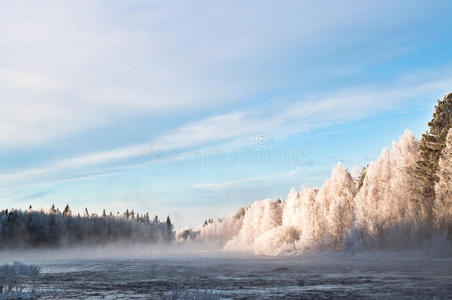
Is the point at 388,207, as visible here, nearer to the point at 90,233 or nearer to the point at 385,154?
the point at 385,154

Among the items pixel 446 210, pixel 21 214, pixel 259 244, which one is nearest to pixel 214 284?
pixel 446 210

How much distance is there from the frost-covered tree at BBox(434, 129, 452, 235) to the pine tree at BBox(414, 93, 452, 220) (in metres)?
4.17

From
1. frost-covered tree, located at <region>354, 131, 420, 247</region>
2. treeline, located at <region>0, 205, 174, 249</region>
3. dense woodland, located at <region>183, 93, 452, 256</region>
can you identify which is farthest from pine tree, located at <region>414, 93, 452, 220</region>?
treeline, located at <region>0, 205, 174, 249</region>

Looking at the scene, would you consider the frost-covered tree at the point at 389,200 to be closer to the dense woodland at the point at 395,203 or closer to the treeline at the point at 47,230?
the dense woodland at the point at 395,203

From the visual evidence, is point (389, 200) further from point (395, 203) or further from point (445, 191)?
point (445, 191)

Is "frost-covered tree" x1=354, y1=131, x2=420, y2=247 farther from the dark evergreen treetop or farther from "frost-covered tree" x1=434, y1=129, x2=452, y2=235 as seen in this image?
"frost-covered tree" x1=434, y1=129, x2=452, y2=235

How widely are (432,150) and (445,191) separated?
8582 mm

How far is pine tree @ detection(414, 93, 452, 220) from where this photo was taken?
6416 centimetres

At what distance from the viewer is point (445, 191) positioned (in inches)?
2301

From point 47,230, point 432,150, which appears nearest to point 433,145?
point 432,150

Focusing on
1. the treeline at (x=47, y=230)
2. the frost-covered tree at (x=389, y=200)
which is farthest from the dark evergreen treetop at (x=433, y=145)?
the treeline at (x=47, y=230)

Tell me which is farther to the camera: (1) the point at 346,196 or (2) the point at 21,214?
(2) the point at 21,214

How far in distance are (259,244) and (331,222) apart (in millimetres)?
26959

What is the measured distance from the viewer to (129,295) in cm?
2533
